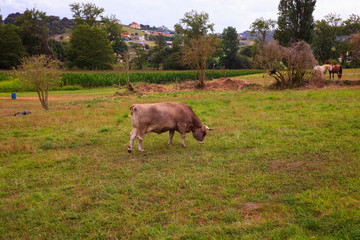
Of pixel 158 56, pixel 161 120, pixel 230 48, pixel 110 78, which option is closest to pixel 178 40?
pixel 158 56

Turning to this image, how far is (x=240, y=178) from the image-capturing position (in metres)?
7.05

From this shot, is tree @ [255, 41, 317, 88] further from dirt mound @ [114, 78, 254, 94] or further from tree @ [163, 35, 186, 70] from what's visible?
tree @ [163, 35, 186, 70]

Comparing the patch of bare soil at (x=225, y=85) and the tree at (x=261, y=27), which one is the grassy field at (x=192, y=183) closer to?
the patch of bare soil at (x=225, y=85)

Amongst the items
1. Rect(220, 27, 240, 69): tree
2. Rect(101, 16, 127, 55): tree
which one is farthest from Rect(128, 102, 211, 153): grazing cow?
Rect(101, 16, 127, 55): tree

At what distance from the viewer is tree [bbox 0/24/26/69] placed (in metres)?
57.7

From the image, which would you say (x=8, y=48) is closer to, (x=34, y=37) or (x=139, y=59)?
(x=34, y=37)

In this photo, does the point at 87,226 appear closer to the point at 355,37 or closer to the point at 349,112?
the point at 349,112

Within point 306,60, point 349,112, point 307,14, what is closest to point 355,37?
point 306,60

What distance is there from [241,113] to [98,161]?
915cm

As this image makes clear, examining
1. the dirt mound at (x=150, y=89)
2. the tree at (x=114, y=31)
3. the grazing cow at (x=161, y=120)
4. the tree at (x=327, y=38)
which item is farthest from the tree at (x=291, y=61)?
the tree at (x=114, y=31)

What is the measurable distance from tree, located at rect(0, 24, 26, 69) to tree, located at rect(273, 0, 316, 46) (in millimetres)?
53140

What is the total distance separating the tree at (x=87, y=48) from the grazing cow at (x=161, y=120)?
62.4 metres

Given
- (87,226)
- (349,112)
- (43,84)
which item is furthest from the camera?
(43,84)

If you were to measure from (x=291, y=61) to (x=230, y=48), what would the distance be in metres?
54.9
